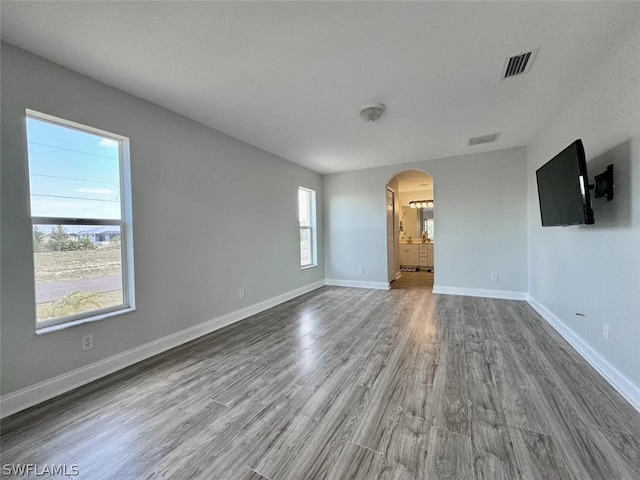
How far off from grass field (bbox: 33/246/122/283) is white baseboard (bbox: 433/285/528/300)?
198 inches

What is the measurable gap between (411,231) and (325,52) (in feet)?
26.4

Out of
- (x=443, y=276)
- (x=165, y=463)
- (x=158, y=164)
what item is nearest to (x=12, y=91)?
(x=158, y=164)

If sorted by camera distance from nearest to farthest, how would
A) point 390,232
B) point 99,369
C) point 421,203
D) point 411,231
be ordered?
point 99,369
point 390,232
point 421,203
point 411,231

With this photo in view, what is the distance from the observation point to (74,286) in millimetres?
2195

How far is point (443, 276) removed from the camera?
5.01 m

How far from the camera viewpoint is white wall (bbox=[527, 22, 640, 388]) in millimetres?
1758

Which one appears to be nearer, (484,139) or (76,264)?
(76,264)

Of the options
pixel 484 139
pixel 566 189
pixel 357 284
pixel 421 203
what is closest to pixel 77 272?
pixel 566 189

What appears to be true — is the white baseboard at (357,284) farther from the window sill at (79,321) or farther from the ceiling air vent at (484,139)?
the window sill at (79,321)

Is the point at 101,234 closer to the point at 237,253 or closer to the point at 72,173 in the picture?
the point at 72,173

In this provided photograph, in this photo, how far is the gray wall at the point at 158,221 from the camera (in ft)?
6.02

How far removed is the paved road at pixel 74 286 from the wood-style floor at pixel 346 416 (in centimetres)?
77

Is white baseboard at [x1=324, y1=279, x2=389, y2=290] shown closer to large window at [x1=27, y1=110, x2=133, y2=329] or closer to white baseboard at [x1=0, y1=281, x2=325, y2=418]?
white baseboard at [x1=0, y1=281, x2=325, y2=418]

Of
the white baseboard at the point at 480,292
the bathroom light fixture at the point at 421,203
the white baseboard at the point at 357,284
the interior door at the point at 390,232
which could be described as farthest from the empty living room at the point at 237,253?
the bathroom light fixture at the point at 421,203
